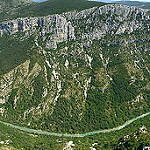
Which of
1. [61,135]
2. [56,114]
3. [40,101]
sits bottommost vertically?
[61,135]

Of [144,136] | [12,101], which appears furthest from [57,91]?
[144,136]

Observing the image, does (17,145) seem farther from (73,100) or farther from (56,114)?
(73,100)

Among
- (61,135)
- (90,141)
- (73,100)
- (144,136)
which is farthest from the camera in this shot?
(73,100)

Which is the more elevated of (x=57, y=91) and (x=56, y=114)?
(x=57, y=91)

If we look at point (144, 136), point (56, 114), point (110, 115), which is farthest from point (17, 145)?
point (110, 115)

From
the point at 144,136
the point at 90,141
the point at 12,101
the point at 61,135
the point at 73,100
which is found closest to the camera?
the point at 144,136

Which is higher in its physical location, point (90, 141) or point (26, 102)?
point (26, 102)

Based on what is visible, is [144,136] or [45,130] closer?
[144,136]

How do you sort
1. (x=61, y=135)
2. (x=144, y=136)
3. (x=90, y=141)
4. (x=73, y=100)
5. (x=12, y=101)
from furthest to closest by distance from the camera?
(x=73, y=100)
(x=12, y=101)
(x=61, y=135)
(x=90, y=141)
(x=144, y=136)

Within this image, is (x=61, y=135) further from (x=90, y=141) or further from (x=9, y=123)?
(x=9, y=123)
